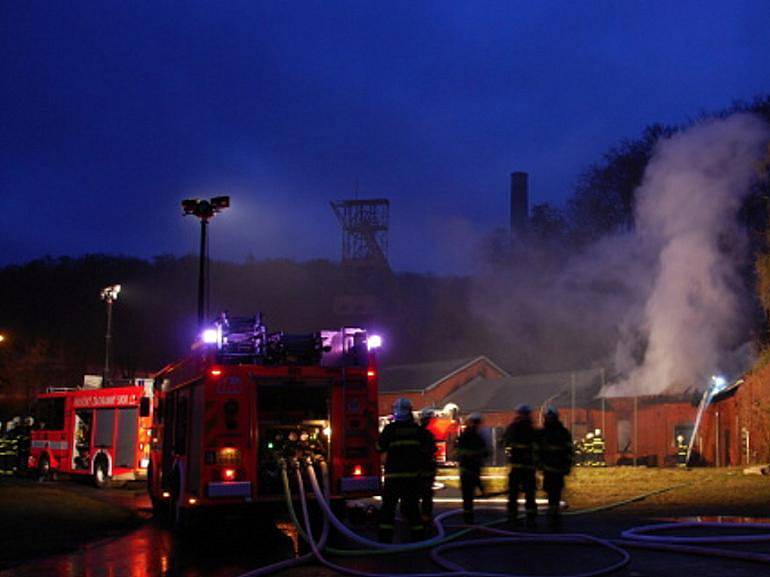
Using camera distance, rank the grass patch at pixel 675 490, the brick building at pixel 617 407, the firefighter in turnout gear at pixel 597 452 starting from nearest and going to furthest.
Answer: the grass patch at pixel 675 490 < the brick building at pixel 617 407 < the firefighter in turnout gear at pixel 597 452

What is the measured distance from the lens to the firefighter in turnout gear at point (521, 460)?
406 inches

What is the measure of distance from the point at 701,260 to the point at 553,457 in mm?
24267

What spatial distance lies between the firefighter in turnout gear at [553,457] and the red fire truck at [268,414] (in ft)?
6.47

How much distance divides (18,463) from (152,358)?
151ft

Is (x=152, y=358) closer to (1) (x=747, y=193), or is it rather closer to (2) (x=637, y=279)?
(2) (x=637, y=279)

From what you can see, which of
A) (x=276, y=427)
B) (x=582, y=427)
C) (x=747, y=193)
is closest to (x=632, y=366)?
(x=582, y=427)

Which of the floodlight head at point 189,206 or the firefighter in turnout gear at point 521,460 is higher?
the floodlight head at point 189,206

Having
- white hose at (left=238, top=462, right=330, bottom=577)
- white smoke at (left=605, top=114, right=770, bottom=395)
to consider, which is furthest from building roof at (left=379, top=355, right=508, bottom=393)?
white hose at (left=238, top=462, right=330, bottom=577)

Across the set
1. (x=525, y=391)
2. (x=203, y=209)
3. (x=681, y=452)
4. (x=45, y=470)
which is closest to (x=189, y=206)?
(x=203, y=209)

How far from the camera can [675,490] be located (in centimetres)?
1564

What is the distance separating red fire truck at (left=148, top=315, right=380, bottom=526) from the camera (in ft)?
33.1

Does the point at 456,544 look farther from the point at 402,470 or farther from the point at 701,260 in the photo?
the point at 701,260

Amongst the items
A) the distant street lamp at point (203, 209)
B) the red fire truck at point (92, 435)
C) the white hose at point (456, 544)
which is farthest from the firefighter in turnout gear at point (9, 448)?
the white hose at point (456, 544)

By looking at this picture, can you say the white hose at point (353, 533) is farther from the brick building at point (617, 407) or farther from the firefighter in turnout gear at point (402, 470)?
the brick building at point (617, 407)
